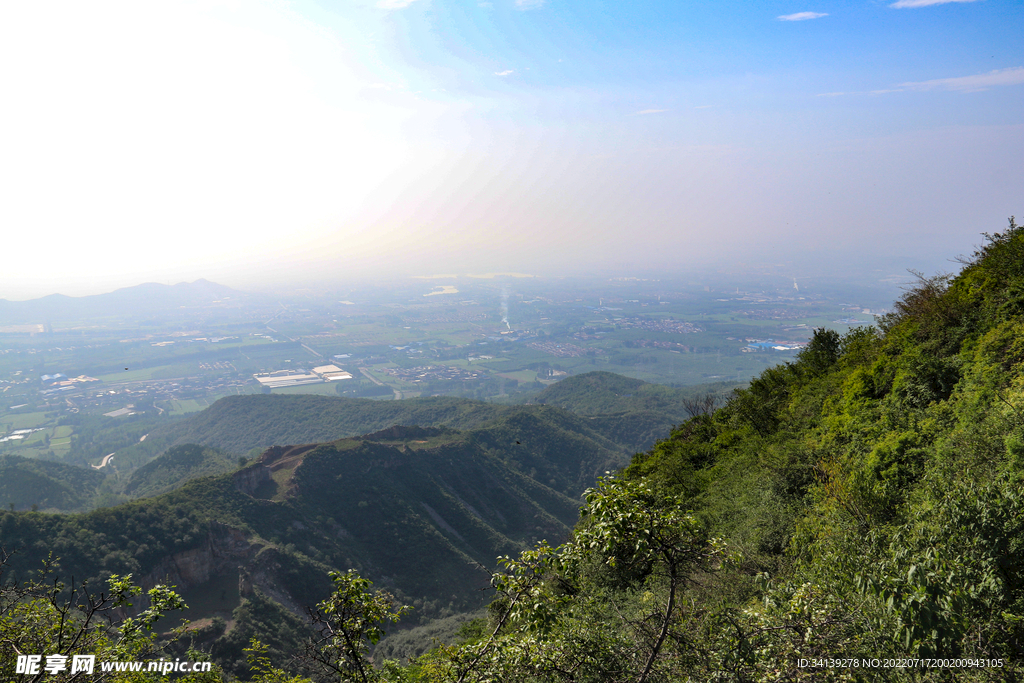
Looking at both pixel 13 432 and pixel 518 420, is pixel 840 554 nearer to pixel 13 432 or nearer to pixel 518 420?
pixel 518 420

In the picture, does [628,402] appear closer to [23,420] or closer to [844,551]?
[844,551]

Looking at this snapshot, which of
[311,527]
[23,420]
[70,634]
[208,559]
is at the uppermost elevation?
[70,634]

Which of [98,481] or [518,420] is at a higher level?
[518,420]

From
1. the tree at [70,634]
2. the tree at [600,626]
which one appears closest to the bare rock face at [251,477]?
the tree at [70,634]

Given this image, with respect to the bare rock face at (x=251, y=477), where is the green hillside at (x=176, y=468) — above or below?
below

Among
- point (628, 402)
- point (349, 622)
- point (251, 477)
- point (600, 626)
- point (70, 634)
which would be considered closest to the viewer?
point (349, 622)

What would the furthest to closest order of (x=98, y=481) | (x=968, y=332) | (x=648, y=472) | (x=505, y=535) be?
(x=98, y=481)
(x=505, y=535)
(x=648, y=472)
(x=968, y=332)

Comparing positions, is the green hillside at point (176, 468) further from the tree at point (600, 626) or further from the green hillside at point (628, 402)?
the tree at point (600, 626)

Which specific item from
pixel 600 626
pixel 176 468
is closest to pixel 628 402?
pixel 176 468

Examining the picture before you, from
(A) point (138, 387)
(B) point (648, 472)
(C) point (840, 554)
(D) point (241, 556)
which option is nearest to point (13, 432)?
(A) point (138, 387)

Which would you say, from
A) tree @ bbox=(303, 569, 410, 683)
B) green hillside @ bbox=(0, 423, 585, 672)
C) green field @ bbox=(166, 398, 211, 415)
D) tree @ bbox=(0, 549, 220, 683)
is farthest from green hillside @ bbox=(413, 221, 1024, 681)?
green field @ bbox=(166, 398, 211, 415)

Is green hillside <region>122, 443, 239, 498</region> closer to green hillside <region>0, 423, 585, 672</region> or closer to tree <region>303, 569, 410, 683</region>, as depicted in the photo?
green hillside <region>0, 423, 585, 672</region>
